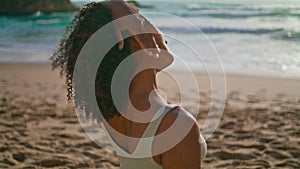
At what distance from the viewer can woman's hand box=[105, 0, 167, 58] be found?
1.44 m

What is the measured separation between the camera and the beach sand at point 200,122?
13.8ft

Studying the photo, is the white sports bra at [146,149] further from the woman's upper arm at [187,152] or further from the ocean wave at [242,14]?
the ocean wave at [242,14]

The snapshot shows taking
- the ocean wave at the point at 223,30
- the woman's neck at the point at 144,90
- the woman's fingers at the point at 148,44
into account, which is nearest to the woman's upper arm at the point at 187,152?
the woman's neck at the point at 144,90

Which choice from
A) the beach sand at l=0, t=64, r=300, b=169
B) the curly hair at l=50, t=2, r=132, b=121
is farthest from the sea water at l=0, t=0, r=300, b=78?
the curly hair at l=50, t=2, r=132, b=121

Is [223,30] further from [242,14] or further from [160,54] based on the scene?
[160,54]

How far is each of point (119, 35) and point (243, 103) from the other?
5644mm

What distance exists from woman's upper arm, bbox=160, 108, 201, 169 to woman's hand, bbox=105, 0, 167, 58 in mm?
261

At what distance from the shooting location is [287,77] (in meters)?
9.44

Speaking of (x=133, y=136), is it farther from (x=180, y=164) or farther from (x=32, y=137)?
(x=32, y=137)

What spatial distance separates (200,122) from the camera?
5.68 m

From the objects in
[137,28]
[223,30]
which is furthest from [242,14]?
[137,28]

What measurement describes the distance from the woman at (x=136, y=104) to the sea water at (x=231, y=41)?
4560 millimetres

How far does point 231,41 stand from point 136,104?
1464cm

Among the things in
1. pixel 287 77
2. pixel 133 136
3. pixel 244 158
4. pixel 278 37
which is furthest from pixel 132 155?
pixel 278 37
